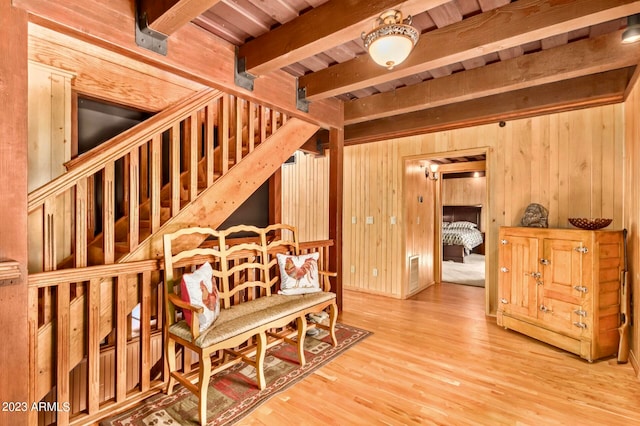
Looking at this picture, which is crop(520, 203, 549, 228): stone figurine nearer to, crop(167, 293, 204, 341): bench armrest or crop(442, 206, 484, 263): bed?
crop(167, 293, 204, 341): bench armrest

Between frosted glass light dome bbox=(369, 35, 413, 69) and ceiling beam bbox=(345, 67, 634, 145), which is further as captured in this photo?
ceiling beam bbox=(345, 67, 634, 145)

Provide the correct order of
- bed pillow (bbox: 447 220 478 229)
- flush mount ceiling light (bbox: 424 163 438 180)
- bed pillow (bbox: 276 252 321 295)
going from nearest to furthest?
1. bed pillow (bbox: 276 252 321 295)
2. flush mount ceiling light (bbox: 424 163 438 180)
3. bed pillow (bbox: 447 220 478 229)

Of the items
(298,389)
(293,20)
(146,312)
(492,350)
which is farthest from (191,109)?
(492,350)

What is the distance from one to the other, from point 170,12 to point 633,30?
9.62 ft

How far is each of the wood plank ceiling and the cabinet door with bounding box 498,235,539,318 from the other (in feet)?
4.79

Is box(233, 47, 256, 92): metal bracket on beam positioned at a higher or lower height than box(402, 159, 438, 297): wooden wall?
higher

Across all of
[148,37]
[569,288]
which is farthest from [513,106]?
[148,37]

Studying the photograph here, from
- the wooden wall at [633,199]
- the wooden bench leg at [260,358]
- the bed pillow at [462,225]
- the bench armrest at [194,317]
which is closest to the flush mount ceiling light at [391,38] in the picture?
the bench armrest at [194,317]

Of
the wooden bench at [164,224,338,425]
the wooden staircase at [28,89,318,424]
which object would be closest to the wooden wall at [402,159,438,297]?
the wooden bench at [164,224,338,425]

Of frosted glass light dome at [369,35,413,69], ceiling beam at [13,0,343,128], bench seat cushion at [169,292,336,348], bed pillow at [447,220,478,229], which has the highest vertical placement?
ceiling beam at [13,0,343,128]

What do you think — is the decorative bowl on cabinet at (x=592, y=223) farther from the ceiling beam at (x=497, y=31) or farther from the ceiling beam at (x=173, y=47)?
the ceiling beam at (x=173, y=47)

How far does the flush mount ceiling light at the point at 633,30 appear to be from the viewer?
196cm

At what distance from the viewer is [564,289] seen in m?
2.82

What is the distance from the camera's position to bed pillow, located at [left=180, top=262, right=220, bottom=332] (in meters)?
2.02
